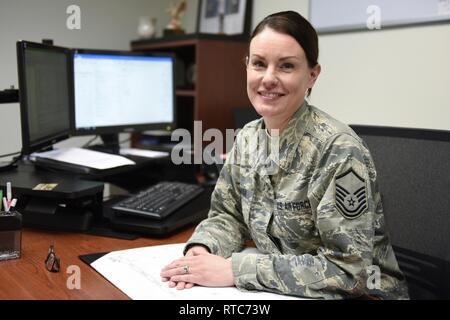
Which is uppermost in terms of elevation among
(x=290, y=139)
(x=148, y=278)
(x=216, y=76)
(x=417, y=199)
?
(x=216, y=76)

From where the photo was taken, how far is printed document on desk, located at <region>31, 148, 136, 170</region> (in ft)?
4.54

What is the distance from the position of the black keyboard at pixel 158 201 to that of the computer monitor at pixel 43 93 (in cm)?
32

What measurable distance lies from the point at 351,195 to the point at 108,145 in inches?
45.9

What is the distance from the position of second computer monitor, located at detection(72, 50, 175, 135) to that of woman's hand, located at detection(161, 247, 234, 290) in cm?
Answer: 88

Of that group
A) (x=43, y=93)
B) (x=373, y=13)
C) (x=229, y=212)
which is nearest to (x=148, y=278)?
(x=229, y=212)

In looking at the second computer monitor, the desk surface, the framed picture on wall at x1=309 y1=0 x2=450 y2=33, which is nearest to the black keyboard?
the desk surface

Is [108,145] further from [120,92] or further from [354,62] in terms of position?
[354,62]

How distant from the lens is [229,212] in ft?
3.80

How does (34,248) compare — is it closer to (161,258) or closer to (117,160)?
(161,258)

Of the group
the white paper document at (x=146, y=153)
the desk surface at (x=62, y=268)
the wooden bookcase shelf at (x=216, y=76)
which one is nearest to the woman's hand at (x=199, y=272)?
the desk surface at (x=62, y=268)

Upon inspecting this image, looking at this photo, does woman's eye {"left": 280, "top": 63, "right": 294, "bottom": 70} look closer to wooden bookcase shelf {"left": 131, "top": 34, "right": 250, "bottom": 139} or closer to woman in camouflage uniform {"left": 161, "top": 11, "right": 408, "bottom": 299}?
woman in camouflage uniform {"left": 161, "top": 11, "right": 408, "bottom": 299}

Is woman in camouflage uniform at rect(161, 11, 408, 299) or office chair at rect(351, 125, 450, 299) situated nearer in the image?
woman in camouflage uniform at rect(161, 11, 408, 299)

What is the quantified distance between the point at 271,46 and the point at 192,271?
50cm

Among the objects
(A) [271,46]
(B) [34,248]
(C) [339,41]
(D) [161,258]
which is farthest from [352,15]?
(B) [34,248]
